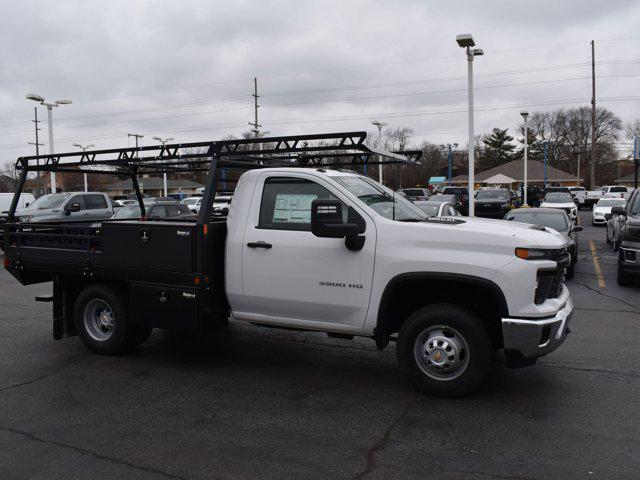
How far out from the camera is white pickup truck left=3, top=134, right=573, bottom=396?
16.2ft

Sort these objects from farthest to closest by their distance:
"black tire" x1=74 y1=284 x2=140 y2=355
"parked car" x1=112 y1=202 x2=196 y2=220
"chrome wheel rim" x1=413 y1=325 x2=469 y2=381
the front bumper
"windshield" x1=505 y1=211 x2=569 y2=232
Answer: "parked car" x1=112 y1=202 x2=196 y2=220
"windshield" x1=505 y1=211 x2=569 y2=232
"black tire" x1=74 y1=284 x2=140 y2=355
"chrome wheel rim" x1=413 y1=325 x2=469 y2=381
the front bumper

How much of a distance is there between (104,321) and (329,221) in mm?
3321

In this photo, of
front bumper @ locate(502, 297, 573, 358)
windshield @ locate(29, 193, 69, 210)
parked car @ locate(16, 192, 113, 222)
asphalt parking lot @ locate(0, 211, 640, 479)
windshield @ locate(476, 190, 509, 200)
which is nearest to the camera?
asphalt parking lot @ locate(0, 211, 640, 479)

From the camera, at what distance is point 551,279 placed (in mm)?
5020

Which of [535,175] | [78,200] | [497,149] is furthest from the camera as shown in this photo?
[497,149]

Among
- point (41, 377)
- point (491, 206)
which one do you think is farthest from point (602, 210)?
point (41, 377)

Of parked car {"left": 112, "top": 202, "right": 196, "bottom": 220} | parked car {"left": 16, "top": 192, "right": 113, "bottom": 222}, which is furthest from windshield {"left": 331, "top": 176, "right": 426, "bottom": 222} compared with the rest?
parked car {"left": 16, "top": 192, "right": 113, "bottom": 222}

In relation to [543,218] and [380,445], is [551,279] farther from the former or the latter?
[543,218]

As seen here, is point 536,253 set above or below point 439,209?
below

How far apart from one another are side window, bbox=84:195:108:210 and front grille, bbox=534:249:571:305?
17106 mm

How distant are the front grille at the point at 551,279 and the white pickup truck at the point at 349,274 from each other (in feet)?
0.04

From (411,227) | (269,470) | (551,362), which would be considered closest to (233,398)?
(269,470)

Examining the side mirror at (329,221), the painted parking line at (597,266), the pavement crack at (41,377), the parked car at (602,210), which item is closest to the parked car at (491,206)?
the parked car at (602,210)

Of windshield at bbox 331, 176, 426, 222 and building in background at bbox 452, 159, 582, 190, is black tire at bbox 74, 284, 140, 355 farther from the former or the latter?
building in background at bbox 452, 159, 582, 190
